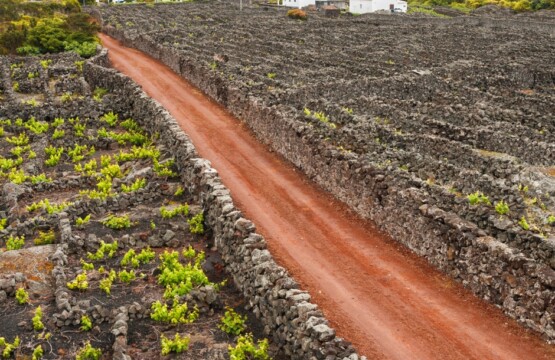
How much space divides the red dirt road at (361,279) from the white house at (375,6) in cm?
10385

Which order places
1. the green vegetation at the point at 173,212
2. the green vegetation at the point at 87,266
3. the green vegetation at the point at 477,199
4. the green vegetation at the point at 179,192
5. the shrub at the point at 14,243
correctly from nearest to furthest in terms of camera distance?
the green vegetation at the point at 87,266 → the green vegetation at the point at 477,199 → the shrub at the point at 14,243 → the green vegetation at the point at 173,212 → the green vegetation at the point at 179,192

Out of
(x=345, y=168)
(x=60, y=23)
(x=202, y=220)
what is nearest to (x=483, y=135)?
(x=345, y=168)

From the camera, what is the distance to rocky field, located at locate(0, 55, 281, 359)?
16484 millimetres

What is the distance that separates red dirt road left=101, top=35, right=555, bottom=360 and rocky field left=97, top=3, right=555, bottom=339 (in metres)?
0.71

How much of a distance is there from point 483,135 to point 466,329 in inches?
727

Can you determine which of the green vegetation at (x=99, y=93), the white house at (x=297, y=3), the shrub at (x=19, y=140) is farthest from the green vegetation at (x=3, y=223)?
the white house at (x=297, y=3)

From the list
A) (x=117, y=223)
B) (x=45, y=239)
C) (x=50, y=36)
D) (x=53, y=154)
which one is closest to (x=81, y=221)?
(x=117, y=223)

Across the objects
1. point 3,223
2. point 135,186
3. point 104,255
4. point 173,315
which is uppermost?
point 135,186

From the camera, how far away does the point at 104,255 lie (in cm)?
2139

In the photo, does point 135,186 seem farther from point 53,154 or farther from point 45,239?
point 53,154

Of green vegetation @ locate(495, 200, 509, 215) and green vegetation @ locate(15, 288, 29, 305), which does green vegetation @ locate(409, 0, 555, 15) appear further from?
green vegetation @ locate(15, 288, 29, 305)

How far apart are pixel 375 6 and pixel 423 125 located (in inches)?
3978

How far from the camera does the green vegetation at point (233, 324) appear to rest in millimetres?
17031

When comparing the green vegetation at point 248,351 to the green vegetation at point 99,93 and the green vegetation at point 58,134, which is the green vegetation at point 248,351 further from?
the green vegetation at point 99,93
